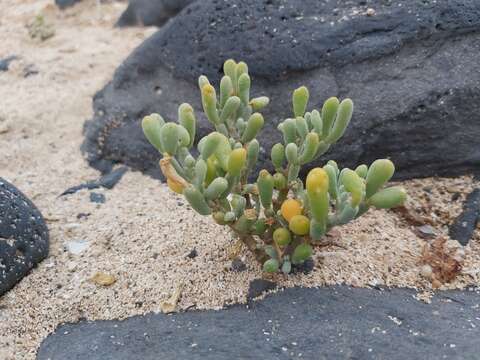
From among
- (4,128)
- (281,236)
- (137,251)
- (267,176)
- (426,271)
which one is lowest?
(4,128)

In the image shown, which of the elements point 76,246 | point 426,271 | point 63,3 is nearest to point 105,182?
point 76,246

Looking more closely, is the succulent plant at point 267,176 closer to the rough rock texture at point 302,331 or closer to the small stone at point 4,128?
the rough rock texture at point 302,331

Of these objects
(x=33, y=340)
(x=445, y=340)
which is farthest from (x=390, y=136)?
(x=33, y=340)

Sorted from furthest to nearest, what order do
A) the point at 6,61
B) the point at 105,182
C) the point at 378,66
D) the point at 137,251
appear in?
1. the point at 6,61
2. the point at 105,182
3. the point at 378,66
4. the point at 137,251

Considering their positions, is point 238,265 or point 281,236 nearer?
point 281,236

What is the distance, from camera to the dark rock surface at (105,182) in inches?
103

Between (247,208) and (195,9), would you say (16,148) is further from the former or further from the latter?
(247,208)

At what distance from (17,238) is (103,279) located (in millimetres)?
338

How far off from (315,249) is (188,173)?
0.60 meters

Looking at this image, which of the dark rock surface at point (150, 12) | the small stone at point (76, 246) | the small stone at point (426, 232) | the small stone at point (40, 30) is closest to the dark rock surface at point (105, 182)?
the small stone at point (76, 246)

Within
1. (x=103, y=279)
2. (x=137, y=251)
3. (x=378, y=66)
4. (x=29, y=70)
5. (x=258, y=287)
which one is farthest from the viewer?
(x=29, y=70)

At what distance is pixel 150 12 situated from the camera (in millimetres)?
4633

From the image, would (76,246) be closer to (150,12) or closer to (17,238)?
(17,238)

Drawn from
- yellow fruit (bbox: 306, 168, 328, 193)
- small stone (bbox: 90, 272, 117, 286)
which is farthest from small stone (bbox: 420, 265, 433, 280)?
small stone (bbox: 90, 272, 117, 286)
